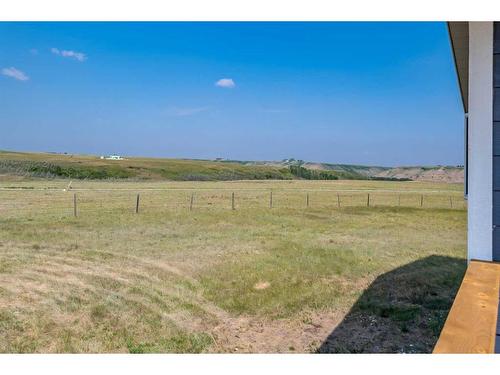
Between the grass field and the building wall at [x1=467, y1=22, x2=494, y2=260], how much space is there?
5.62 ft

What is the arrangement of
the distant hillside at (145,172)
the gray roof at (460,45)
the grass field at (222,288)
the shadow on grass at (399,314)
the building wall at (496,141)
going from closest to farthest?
the building wall at (496,141) → the gray roof at (460,45) → the shadow on grass at (399,314) → the grass field at (222,288) → the distant hillside at (145,172)

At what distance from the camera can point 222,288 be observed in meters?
5.29

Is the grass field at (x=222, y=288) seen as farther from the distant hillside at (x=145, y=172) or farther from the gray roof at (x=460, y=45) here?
the distant hillside at (x=145, y=172)

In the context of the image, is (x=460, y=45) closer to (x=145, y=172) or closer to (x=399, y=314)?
(x=399, y=314)

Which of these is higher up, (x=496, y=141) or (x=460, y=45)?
(x=460, y=45)

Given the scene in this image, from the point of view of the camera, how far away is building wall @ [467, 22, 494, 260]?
7.40 ft

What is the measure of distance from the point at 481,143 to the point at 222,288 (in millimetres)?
4052

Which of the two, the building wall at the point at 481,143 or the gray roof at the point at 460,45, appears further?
the gray roof at the point at 460,45

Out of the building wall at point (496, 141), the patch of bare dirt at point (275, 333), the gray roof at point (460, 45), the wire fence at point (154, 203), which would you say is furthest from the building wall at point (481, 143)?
the wire fence at point (154, 203)

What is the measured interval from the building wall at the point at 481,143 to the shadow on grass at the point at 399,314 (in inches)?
66.8

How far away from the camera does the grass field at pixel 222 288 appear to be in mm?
3723

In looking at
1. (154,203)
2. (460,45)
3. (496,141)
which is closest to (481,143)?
(496,141)

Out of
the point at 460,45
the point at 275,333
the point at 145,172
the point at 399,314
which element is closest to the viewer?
the point at 460,45

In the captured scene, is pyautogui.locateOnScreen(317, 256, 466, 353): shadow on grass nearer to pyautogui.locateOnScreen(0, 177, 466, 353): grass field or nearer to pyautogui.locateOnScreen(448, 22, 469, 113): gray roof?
pyautogui.locateOnScreen(0, 177, 466, 353): grass field
